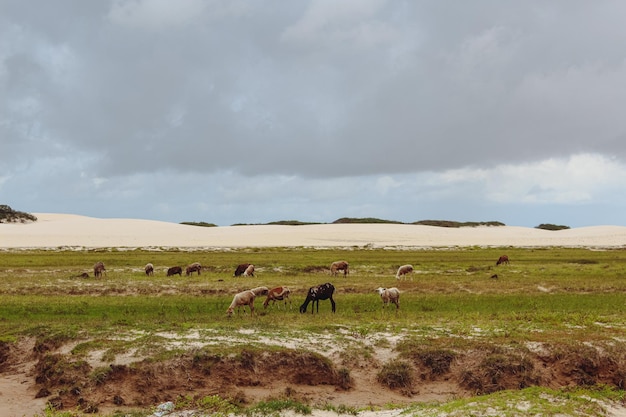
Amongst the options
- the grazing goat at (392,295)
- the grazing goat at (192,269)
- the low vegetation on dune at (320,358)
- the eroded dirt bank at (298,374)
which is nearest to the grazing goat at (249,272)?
the grazing goat at (192,269)

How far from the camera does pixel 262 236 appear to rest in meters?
102

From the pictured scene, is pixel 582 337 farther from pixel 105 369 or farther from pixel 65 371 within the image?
pixel 65 371

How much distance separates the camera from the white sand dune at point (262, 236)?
3462 inches

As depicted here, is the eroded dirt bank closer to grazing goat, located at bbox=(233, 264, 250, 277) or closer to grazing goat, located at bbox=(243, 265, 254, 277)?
grazing goat, located at bbox=(243, 265, 254, 277)

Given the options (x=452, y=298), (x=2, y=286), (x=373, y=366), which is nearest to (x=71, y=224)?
(x=2, y=286)

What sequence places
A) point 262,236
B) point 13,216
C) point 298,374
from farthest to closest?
1. point 13,216
2. point 262,236
3. point 298,374

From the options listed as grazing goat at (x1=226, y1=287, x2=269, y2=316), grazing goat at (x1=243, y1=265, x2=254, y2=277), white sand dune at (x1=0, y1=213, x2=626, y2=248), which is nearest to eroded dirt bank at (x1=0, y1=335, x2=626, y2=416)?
grazing goat at (x1=226, y1=287, x2=269, y2=316)

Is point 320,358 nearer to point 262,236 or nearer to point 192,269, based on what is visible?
point 192,269

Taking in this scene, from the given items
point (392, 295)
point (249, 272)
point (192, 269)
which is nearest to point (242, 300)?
point (392, 295)

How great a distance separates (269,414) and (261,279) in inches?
1017

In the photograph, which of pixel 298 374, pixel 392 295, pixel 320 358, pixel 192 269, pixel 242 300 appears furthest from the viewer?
pixel 192 269

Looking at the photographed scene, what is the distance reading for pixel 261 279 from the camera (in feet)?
123

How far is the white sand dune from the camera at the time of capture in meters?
87.9

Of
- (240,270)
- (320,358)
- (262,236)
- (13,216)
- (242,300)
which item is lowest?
(320,358)
